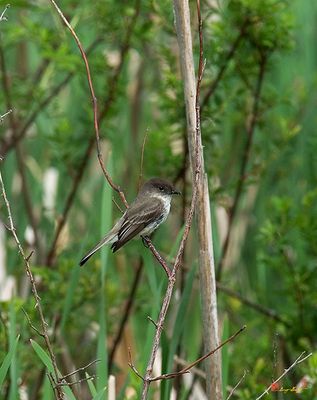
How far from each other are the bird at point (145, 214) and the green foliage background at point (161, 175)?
0.11 m

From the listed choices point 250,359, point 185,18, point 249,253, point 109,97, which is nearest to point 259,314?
point 250,359

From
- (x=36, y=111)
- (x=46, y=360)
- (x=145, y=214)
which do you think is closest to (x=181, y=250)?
(x=46, y=360)

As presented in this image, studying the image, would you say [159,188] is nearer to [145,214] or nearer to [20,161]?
[145,214]

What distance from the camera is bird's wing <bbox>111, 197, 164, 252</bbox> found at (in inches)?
126

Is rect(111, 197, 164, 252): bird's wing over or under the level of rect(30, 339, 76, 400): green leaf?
over

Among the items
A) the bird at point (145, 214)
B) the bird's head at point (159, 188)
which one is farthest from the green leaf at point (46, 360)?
the bird's head at point (159, 188)

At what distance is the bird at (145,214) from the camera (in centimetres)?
322

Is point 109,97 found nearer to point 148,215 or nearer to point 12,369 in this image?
point 148,215

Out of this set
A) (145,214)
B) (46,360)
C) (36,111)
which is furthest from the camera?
(36,111)

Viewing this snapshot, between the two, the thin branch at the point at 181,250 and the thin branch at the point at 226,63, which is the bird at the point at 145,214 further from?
the thin branch at the point at 181,250

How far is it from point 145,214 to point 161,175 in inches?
32.4

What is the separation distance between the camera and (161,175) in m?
4.08

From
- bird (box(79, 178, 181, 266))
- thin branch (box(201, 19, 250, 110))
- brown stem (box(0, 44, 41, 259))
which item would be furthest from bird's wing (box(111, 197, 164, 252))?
brown stem (box(0, 44, 41, 259))

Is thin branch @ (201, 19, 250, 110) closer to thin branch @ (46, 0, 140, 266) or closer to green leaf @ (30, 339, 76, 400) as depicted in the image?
thin branch @ (46, 0, 140, 266)
